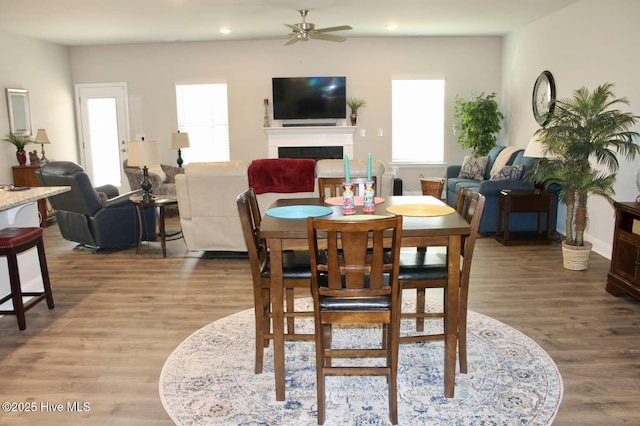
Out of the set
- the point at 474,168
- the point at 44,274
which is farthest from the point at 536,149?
the point at 44,274

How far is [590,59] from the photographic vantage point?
18.0 feet

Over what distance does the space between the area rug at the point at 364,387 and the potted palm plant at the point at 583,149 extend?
1.82 meters

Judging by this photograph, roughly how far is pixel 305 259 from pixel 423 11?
4.62m

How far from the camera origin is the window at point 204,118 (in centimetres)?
866

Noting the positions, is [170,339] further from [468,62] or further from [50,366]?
[468,62]

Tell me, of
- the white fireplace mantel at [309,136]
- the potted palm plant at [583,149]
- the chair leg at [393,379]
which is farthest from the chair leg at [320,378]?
the white fireplace mantel at [309,136]

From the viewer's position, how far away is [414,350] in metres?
3.09

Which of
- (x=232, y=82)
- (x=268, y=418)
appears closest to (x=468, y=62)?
(x=232, y=82)

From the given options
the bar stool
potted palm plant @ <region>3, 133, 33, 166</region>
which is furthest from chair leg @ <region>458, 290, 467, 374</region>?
potted palm plant @ <region>3, 133, 33, 166</region>

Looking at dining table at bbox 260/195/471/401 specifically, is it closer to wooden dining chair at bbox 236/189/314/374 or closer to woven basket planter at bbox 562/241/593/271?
wooden dining chair at bbox 236/189/314/374

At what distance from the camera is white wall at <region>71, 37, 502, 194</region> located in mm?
8438

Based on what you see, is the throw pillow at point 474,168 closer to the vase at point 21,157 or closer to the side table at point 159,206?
the side table at point 159,206

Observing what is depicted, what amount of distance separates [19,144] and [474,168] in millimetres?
6371

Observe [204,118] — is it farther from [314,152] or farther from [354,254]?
[354,254]
